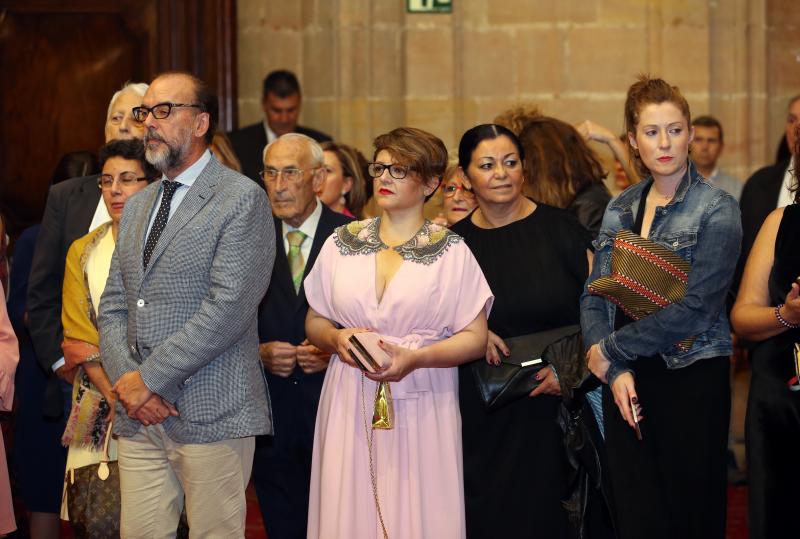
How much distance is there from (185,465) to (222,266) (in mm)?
692

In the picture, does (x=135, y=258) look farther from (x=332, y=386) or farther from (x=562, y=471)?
(x=562, y=471)

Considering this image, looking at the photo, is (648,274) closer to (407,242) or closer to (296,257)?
(407,242)

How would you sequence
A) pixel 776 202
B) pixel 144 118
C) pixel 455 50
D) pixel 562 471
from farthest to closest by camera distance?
pixel 455 50, pixel 776 202, pixel 562 471, pixel 144 118

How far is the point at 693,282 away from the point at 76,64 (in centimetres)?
543

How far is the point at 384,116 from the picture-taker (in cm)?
827

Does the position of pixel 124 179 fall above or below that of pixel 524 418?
above

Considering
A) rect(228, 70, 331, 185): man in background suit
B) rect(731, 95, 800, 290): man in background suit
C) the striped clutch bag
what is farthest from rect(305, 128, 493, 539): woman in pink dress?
rect(228, 70, 331, 185): man in background suit

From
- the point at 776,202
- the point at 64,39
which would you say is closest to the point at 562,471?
the point at 776,202

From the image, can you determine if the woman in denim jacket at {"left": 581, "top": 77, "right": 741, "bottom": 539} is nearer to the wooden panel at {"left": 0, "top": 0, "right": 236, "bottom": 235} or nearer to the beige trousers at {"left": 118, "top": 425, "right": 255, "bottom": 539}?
the beige trousers at {"left": 118, "top": 425, "right": 255, "bottom": 539}

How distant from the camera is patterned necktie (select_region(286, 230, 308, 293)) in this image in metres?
5.43

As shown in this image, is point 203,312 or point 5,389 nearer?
point 203,312

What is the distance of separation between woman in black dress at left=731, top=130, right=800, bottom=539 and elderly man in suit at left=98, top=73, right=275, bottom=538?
1.71 m

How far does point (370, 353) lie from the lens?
167 inches

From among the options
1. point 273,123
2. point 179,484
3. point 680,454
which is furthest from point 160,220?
point 273,123
